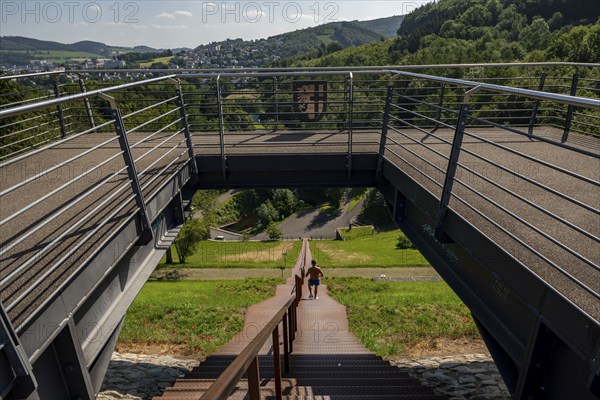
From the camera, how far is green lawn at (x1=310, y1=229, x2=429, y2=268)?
22.5m

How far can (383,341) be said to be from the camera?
8773mm

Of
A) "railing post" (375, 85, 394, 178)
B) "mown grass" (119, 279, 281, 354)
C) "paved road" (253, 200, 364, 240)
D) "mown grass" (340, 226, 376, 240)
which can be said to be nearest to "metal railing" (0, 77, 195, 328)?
"railing post" (375, 85, 394, 178)

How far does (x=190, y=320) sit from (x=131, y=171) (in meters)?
A: 7.30

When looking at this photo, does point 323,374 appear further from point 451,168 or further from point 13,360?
point 13,360

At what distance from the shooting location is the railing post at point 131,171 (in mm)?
3490

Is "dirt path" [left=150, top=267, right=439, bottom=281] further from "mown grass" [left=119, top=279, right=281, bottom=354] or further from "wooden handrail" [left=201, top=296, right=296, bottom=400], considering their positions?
"wooden handrail" [left=201, top=296, right=296, bottom=400]

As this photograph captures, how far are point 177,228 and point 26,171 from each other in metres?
2.56

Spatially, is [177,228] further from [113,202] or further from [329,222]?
[329,222]

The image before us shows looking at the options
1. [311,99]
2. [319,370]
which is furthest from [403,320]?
[311,99]

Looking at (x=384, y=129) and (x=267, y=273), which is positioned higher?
(x=384, y=129)

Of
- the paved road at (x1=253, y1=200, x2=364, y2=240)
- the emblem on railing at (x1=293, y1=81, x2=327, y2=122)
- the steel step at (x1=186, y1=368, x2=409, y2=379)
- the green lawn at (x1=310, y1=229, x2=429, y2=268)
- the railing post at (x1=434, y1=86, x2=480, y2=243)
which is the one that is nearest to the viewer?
the railing post at (x1=434, y1=86, x2=480, y2=243)

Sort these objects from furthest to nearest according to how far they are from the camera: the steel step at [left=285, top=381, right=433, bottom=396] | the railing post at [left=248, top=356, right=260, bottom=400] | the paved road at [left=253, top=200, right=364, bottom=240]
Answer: the paved road at [left=253, top=200, right=364, bottom=240] < the steel step at [left=285, top=381, right=433, bottom=396] < the railing post at [left=248, top=356, right=260, bottom=400]

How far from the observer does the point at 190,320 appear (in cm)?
999

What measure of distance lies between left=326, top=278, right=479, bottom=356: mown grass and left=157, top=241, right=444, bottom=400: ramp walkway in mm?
478
